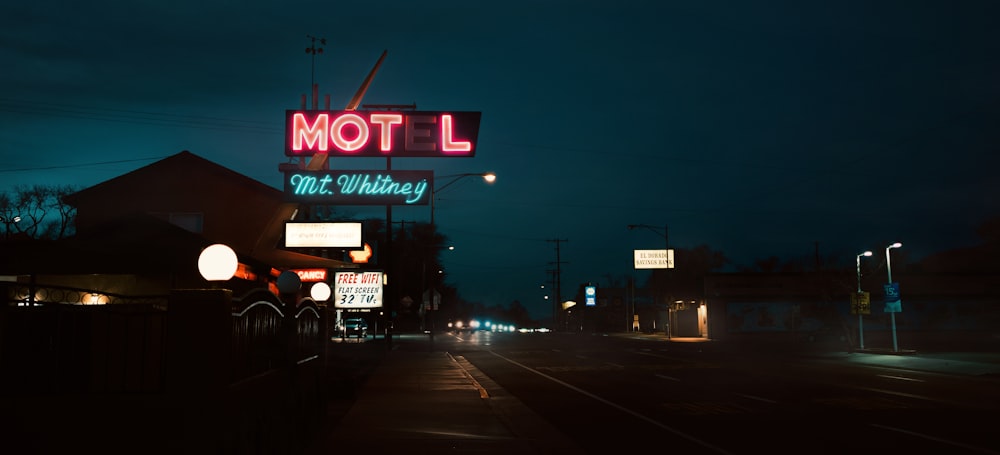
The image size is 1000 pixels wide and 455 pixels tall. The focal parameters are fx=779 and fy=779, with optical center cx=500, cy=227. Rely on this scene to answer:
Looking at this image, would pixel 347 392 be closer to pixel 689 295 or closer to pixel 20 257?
pixel 20 257

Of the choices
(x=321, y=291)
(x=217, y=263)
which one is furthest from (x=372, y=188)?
(x=217, y=263)

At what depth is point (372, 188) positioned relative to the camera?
65.4 ft

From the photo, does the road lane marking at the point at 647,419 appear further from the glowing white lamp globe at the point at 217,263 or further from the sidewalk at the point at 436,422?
the glowing white lamp globe at the point at 217,263

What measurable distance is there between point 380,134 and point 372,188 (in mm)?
2177

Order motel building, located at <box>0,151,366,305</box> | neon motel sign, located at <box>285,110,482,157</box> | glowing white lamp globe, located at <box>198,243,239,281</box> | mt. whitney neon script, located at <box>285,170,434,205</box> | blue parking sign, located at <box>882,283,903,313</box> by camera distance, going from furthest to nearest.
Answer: blue parking sign, located at <box>882,283,903,313</box> < neon motel sign, located at <box>285,110,482,157</box> < mt. whitney neon script, located at <box>285,170,434,205</box> < motel building, located at <box>0,151,366,305</box> < glowing white lamp globe, located at <box>198,243,239,281</box>

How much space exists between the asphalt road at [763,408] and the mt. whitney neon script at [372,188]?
5475 millimetres

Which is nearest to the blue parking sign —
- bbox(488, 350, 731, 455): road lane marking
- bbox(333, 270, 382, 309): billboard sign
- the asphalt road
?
the asphalt road

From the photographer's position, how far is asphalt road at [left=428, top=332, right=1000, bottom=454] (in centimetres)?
1130

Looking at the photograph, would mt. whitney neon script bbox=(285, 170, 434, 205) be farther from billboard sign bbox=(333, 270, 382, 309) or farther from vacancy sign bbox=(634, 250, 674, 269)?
vacancy sign bbox=(634, 250, 674, 269)

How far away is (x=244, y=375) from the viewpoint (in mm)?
8383

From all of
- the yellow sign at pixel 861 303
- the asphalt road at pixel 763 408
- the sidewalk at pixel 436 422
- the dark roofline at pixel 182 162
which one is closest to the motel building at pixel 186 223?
the dark roofline at pixel 182 162

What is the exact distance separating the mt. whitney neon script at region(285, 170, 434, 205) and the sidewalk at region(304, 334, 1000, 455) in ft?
15.4

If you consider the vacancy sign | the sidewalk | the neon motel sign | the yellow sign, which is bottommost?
the sidewalk

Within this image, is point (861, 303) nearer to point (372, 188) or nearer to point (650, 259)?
point (372, 188)
